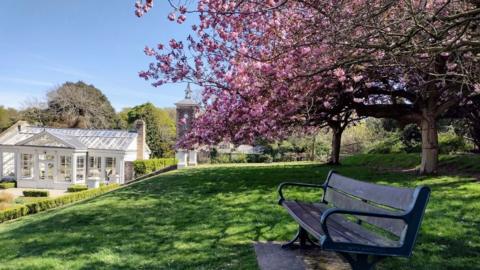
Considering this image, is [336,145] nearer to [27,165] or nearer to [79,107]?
[27,165]

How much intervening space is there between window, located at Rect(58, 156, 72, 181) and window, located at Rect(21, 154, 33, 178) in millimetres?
2374

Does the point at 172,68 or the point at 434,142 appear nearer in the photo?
the point at 172,68

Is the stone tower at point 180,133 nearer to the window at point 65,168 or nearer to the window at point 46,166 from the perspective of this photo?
the window at point 65,168

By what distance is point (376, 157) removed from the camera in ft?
57.6

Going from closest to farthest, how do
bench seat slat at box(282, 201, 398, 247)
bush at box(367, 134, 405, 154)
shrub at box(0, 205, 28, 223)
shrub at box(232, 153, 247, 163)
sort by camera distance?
1. bench seat slat at box(282, 201, 398, 247)
2. shrub at box(0, 205, 28, 223)
3. bush at box(367, 134, 405, 154)
4. shrub at box(232, 153, 247, 163)

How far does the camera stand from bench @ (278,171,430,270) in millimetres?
2717

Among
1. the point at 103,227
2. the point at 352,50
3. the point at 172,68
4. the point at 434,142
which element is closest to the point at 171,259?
the point at 103,227

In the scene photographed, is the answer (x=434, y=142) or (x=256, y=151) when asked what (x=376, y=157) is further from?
(x=256, y=151)

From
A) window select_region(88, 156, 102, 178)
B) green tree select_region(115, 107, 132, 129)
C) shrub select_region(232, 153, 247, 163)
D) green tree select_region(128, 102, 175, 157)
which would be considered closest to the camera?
shrub select_region(232, 153, 247, 163)

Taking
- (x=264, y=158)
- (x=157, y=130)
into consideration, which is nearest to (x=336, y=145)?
(x=264, y=158)

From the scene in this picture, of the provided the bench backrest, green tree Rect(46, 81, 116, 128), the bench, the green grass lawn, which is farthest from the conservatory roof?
the bench

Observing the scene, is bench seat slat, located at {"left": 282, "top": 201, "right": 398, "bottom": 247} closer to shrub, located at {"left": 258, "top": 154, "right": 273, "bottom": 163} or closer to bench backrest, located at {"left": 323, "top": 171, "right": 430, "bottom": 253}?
bench backrest, located at {"left": 323, "top": 171, "right": 430, "bottom": 253}

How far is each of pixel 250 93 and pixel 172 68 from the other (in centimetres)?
148

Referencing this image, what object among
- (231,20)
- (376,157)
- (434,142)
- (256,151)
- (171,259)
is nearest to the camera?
(171,259)
